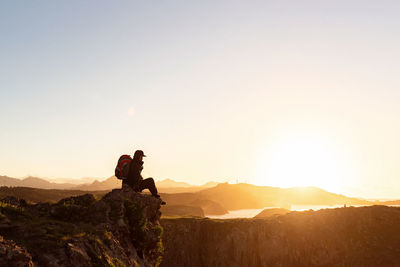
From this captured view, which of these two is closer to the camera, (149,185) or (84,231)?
(84,231)

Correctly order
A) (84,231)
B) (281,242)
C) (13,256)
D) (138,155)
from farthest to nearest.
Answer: (281,242)
(138,155)
(84,231)
(13,256)

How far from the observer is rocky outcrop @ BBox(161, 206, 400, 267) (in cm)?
4650

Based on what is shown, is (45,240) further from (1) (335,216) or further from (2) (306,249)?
(1) (335,216)

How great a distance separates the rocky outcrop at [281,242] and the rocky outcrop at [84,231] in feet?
114

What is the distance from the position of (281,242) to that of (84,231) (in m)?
47.5

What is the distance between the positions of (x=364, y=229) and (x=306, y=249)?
12.5 meters

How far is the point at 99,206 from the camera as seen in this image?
470 inches

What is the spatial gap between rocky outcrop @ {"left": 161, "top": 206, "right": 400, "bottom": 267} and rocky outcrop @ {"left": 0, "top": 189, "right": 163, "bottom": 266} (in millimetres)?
34601

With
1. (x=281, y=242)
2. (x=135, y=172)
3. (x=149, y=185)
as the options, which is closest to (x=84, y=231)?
(x=135, y=172)

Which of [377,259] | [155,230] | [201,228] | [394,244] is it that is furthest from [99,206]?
[394,244]

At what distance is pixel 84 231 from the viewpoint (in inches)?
376

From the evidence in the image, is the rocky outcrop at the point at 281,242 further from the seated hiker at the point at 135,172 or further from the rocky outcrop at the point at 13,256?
the rocky outcrop at the point at 13,256

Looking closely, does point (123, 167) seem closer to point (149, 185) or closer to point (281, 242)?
point (149, 185)

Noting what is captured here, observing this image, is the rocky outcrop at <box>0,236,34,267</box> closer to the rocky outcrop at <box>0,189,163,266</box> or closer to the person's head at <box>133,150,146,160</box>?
the rocky outcrop at <box>0,189,163,266</box>
